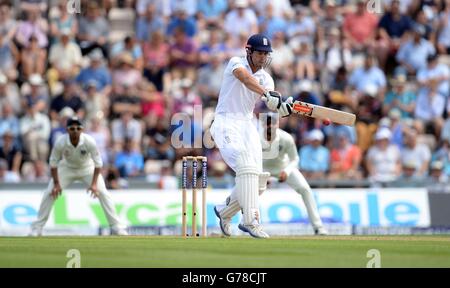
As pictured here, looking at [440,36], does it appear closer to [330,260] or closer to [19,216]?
[19,216]

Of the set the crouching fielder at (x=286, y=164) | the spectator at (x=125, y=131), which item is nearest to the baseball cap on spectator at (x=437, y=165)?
the crouching fielder at (x=286, y=164)

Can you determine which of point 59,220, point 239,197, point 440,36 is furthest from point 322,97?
point 239,197

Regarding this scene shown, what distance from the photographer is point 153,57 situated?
20609 millimetres

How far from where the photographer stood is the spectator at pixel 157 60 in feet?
67.2

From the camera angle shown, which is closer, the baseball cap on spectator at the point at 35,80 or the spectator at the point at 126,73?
the baseball cap on spectator at the point at 35,80

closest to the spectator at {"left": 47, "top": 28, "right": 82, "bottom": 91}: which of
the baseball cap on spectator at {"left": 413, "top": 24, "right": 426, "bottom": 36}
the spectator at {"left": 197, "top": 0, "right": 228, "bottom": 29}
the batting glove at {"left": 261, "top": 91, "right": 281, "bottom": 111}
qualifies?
the spectator at {"left": 197, "top": 0, "right": 228, "bottom": 29}

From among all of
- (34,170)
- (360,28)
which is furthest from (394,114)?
(34,170)

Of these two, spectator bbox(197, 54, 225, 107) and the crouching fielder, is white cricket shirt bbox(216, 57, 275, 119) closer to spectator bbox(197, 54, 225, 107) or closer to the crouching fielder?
the crouching fielder

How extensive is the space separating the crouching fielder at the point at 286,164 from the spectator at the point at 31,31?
20.0 ft

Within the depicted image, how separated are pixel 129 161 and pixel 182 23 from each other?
3128 millimetres

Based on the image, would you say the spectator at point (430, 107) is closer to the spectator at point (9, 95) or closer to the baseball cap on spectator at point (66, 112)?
the baseball cap on spectator at point (66, 112)

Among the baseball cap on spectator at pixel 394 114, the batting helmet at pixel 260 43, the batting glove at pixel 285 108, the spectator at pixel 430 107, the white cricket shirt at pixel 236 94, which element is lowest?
the batting glove at pixel 285 108

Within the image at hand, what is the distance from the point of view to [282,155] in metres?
15.7

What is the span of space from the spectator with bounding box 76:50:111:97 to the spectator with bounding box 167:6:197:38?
1477 millimetres
